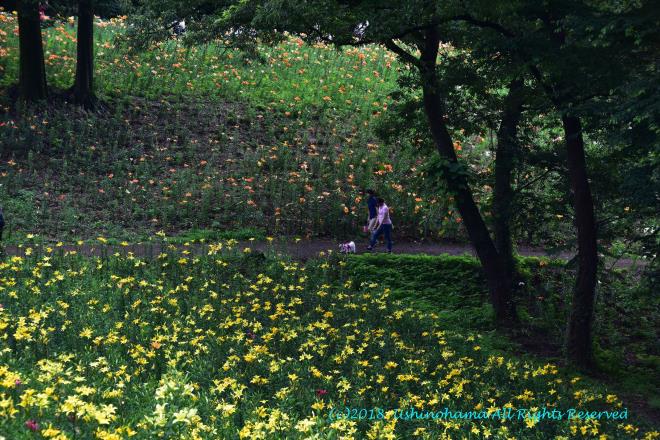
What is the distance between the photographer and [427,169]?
1152 centimetres

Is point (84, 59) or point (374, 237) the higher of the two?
point (84, 59)

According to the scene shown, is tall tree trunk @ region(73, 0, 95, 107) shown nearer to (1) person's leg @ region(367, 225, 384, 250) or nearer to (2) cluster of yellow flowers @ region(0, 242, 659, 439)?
(1) person's leg @ region(367, 225, 384, 250)

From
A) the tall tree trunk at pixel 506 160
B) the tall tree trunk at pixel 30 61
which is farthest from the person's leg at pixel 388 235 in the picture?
the tall tree trunk at pixel 30 61

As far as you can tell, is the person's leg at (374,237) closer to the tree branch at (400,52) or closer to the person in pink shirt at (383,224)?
the person in pink shirt at (383,224)

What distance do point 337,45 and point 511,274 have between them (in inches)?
224

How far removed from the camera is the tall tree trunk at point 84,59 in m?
20.5

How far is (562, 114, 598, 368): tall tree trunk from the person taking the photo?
401 inches

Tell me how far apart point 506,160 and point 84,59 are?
44.1 feet

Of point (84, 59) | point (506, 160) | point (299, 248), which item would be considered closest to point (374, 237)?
point (299, 248)

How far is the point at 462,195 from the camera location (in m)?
11.9

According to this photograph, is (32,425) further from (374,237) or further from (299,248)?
(374,237)

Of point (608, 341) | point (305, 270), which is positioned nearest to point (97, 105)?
point (305, 270)

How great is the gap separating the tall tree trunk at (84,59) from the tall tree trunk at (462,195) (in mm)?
12103

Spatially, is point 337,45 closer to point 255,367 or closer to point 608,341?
point 255,367
